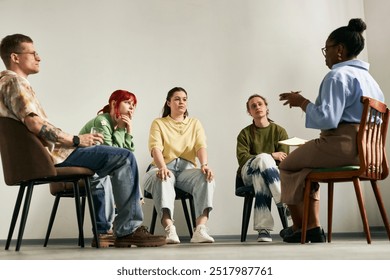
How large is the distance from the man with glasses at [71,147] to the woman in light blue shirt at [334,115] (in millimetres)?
833

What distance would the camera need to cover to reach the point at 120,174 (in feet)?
10.0

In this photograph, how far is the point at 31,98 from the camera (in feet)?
9.80

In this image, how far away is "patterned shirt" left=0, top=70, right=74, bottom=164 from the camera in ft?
9.65

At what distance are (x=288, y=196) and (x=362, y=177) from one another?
0.41 metres

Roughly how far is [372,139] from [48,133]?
167 cm

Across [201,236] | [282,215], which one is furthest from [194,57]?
[201,236]

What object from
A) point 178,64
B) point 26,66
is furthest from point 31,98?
point 178,64

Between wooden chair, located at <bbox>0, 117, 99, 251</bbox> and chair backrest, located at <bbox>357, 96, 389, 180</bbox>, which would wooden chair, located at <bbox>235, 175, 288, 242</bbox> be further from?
wooden chair, located at <bbox>0, 117, 99, 251</bbox>

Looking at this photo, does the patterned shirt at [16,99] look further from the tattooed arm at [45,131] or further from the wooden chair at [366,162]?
the wooden chair at [366,162]

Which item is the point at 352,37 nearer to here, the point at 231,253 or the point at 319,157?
the point at 319,157

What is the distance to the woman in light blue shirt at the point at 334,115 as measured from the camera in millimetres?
3002

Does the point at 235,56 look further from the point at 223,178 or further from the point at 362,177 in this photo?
the point at 362,177

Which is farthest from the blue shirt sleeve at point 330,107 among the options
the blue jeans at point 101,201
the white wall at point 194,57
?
the white wall at point 194,57

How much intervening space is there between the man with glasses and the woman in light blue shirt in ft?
2.73
